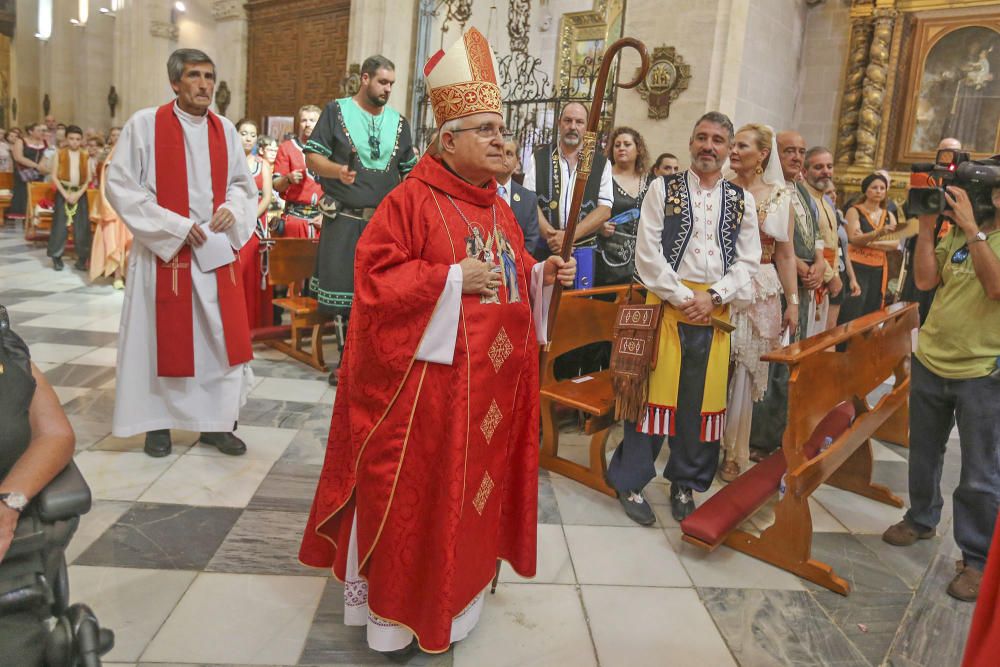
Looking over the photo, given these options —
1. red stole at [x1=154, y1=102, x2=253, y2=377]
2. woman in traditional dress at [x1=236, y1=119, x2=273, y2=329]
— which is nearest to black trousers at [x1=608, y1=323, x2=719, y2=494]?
red stole at [x1=154, y1=102, x2=253, y2=377]

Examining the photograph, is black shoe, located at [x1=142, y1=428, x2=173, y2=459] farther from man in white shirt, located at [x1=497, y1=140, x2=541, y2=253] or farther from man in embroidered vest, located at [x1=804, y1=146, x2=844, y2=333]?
man in embroidered vest, located at [x1=804, y1=146, x2=844, y2=333]

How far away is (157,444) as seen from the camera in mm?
3404

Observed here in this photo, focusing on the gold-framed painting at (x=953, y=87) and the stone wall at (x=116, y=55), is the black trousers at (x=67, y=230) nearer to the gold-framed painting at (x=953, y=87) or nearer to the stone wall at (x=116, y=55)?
the stone wall at (x=116, y=55)

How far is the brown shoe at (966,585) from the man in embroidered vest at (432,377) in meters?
1.94

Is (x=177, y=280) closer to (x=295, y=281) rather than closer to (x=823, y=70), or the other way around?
(x=295, y=281)

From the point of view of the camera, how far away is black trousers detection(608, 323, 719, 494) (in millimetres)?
3100

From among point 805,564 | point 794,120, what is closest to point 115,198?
point 805,564

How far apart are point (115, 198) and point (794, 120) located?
25.7 ft

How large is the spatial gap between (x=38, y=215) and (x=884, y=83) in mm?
11525

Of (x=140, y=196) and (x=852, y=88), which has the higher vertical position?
(x=852, y=88)

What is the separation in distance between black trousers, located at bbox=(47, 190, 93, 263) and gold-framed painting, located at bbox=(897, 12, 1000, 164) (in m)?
9.96

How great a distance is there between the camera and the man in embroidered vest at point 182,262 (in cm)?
315

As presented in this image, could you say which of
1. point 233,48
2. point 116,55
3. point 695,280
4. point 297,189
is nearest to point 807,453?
point 695,280

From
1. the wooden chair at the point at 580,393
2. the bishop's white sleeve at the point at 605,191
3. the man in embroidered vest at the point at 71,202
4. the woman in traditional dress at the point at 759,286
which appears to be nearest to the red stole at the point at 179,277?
the wooden chair at the point at 580,393
